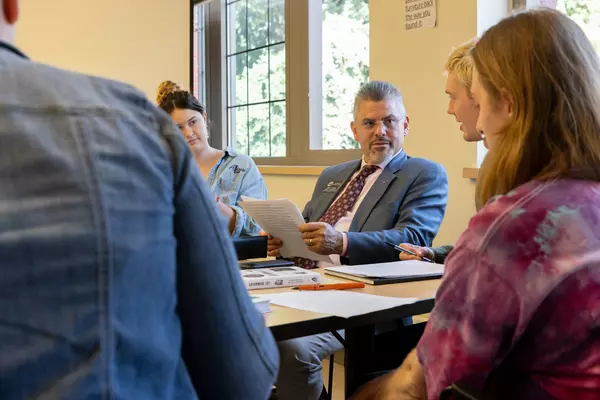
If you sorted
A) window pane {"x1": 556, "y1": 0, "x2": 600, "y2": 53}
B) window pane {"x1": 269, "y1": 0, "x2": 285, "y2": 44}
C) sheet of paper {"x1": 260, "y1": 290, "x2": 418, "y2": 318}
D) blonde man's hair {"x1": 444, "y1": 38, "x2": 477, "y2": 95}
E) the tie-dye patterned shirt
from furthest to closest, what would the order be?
window pane {"x1": 269, "y1": 0, "x2": 285, "y2": 44} → window pane {"x1": 556, "y1": 0, "x2": 600, "y2": 53} → blonde man's hair {"x1": 444, "y1": 38, "x2": 477, "y2": 95} → sheet of paper {"x1": 260, "y1": 290, "x2": 418, "y2": 318} → the tie-dye patterned shirt

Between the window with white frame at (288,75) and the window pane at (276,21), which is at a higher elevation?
the window pane at (276,21)

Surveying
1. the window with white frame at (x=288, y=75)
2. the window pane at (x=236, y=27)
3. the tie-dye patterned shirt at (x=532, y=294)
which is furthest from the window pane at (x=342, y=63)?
the tie-dye patterned shirt at (x=532, y=294)

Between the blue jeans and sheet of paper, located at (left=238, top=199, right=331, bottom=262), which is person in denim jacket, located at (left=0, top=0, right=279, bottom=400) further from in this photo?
sheet of paper, located at (left=238, top=199, right=331, bottom=262)

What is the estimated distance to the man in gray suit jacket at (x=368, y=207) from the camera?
1876 millimetres

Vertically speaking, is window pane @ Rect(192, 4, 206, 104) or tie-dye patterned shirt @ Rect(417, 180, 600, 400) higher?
window pane @ Rect(192, 4, 206, 104)

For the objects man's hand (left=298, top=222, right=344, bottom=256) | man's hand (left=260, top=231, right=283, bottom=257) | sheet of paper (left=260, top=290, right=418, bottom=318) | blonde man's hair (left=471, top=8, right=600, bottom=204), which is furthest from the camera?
man's hand (left=260, top=231, right=283, bottom=257)

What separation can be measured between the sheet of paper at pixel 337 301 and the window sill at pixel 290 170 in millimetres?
1976

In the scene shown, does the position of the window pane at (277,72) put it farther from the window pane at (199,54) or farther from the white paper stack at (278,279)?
the white paper stack at (278,279)

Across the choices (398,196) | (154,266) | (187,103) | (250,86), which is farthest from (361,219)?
(250,86)

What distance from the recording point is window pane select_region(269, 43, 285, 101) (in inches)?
156

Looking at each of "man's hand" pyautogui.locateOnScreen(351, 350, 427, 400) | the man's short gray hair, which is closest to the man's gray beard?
the man's short gray hair

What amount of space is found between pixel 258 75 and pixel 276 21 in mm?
405

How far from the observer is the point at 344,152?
3.41m

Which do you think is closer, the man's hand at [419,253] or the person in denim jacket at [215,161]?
the man's hand at [419,253]
